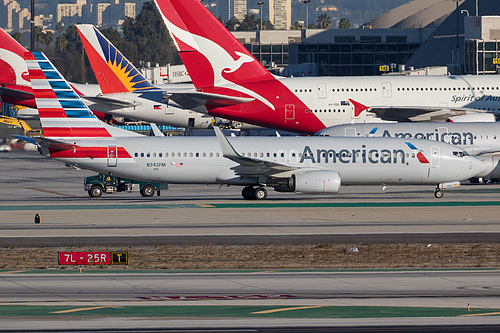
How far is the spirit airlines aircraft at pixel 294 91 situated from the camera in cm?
6394

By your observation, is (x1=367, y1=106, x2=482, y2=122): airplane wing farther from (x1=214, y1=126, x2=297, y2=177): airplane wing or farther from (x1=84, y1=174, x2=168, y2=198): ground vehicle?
(x1=214, y1=126, x2=297, y2=177): airplane wing

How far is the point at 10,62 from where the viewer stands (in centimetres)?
8281

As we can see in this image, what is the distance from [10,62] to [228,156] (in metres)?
44.1

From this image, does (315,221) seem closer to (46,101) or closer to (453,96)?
(46,101)

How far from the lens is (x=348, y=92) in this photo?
68.1 metres

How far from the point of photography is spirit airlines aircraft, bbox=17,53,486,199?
46375mm

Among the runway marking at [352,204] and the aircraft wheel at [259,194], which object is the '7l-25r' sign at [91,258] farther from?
the aircraft wheel at [259,194]

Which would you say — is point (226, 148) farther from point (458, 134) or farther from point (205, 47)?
point (205, 47)

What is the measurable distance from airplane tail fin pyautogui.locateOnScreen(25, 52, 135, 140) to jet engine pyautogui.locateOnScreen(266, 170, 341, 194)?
11.1 meters

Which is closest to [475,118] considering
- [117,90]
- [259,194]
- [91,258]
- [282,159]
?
[282,159]

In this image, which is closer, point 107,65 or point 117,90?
point 107,65

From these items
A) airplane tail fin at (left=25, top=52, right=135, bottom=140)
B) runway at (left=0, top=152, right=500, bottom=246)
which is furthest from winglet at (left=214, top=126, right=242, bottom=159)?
airplane tail fin at (left=25, top=52, right=135, bottom=140)

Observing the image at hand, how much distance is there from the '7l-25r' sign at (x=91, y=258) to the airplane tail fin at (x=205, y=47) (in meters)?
36.5

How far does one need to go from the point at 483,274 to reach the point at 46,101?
2820 cm
